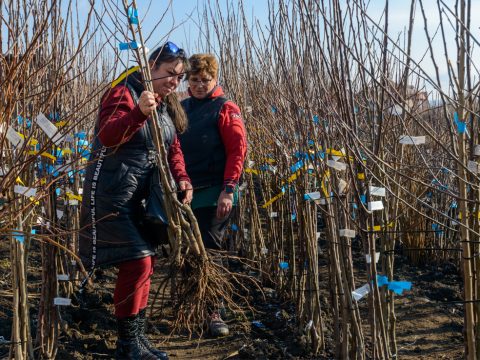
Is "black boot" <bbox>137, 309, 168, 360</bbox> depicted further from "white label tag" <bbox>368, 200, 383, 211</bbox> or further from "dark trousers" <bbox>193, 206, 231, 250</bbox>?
"white label tag" <bbox>368, 200, 383, 211</bbox>

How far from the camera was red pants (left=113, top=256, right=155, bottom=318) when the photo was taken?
2678 mm

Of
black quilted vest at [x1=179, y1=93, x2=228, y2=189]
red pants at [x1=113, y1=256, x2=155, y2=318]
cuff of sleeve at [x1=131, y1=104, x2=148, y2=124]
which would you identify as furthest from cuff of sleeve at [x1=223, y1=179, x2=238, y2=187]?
cuff of sleeve at [x1=131, y1=104, x2=148, y2=124]

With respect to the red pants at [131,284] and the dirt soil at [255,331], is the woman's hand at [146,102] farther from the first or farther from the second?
the dirt soil at [255,331]

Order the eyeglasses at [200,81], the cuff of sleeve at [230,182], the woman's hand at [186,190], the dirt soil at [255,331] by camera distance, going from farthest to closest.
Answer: the eyeglasses at [200,81] → the cuff of sleeve at [230,182] → the dirt soil at [255,331] → the woman's hand at [186,190]

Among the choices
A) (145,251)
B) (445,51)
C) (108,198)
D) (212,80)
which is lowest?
(145,251)

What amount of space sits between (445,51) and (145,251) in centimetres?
149

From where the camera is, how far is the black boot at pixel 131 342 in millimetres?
2742

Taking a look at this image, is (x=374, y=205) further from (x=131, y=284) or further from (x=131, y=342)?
(x=131, y=342)

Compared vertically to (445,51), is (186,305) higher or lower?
A: lower

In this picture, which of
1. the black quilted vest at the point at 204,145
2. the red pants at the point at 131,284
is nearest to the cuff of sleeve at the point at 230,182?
the black quilted vest at the point at 204,145

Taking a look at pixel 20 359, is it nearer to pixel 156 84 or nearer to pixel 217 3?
pixel 156 84

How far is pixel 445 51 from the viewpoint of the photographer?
6.48 feet

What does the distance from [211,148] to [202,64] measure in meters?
0.48

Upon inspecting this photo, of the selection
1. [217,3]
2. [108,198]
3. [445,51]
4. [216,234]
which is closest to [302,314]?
[216,234]
